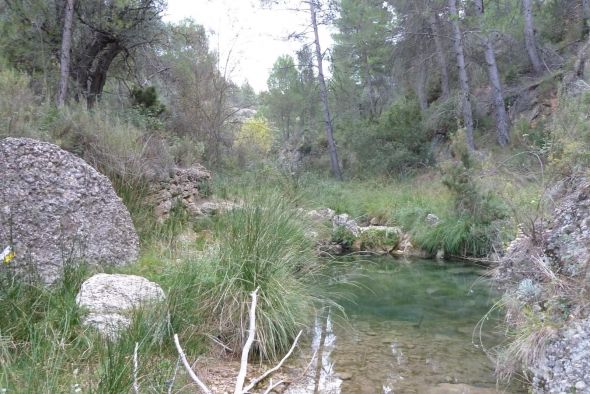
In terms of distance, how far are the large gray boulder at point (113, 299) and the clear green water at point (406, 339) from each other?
1162mm

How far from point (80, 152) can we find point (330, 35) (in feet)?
77.4

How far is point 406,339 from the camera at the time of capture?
443 centimetres

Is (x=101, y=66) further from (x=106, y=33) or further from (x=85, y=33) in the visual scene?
A: (x=106, y=33)

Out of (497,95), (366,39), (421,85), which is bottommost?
(497,95)

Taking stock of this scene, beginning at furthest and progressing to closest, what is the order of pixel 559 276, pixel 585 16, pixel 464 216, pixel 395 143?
pixel 395 143
pixel 585 16
pixel 464 216
pixel 559 276

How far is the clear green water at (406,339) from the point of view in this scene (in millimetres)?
3477

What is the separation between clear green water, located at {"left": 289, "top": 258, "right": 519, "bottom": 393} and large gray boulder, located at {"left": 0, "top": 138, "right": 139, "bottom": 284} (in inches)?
82.9

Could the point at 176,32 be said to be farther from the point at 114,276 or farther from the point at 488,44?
the point at 114,276

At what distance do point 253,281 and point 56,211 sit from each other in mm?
1909

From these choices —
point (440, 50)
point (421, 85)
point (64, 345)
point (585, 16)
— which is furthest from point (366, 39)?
point (64, 345)

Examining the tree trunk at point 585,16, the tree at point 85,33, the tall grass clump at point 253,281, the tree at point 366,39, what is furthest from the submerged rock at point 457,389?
the tree at point 366,39

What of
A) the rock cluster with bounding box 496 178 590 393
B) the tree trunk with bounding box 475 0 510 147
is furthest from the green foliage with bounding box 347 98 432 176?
the rock cluster with bounding box 496 178 590 393

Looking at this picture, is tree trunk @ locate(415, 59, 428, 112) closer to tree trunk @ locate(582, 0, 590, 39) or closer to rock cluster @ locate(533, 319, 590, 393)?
tree trunk @ locate(582, 0, 590, 39)

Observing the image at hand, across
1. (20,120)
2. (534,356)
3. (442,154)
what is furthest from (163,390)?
(442,154)
